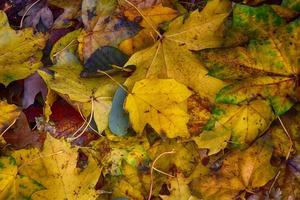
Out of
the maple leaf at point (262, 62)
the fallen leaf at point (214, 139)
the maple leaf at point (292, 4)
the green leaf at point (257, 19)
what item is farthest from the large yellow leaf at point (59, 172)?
the maple leaf at point (292, 4)

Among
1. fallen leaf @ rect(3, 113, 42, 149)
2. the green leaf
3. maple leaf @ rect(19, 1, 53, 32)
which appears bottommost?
fallen leaf @ rect(3, 113, 42, 149)

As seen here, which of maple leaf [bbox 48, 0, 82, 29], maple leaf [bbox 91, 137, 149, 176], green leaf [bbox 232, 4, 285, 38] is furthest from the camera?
maple leaf [bbox 48, 0, 82, 29]

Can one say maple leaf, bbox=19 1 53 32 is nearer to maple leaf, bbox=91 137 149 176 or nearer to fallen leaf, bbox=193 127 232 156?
maple leaf, bbox=91 137 149 176

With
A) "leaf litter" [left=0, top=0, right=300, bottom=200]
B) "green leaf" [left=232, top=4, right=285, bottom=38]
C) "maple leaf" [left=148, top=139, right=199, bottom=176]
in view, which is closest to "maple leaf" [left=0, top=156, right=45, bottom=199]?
"leaf litter" [left=0, top=0, right=300, bottom=200]

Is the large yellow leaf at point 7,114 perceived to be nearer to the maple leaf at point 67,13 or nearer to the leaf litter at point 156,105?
the leaf litter at point 156,105

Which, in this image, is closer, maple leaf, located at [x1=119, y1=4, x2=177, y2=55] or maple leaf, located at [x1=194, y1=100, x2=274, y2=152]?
maple leaf, located at [x1=194, y1=100, x2=274, y2=152]

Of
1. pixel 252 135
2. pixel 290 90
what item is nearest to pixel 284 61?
pixel 290 90

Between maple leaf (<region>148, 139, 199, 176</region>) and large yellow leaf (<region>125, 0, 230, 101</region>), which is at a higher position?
large yellow leaf (<region>125, 0, 230, 101</region>)
